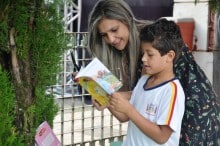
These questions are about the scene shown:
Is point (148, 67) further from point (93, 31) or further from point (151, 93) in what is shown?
point (93, 31)

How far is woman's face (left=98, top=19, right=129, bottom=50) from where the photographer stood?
2.39 metres

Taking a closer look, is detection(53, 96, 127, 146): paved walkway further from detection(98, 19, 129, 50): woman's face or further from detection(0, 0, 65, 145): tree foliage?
detection(0, 0, 65, 145): tree foliage

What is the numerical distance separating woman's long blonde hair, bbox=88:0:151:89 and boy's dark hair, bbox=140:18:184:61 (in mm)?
151

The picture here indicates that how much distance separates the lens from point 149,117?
7.25 feet

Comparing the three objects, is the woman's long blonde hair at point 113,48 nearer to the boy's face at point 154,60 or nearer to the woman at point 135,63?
the woman at point 135,63

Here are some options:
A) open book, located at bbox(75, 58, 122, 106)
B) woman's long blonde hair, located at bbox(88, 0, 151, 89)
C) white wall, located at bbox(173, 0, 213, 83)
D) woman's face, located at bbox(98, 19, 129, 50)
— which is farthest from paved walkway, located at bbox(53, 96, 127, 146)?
open book, located at bbox(75, 58, 122, 106)

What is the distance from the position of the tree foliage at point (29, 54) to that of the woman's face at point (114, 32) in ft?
0.80

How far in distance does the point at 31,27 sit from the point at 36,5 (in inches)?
4.1

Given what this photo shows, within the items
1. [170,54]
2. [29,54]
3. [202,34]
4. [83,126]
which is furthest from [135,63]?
[202,34]

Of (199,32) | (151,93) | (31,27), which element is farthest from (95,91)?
(199,32)

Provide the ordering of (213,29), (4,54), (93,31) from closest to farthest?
(4,54)
(93,31)
(213,29)

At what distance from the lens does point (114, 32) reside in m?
2.41

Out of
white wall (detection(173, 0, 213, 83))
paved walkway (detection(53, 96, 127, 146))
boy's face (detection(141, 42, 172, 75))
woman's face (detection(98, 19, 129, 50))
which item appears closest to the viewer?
boy's face (detection(141, 42, 172, 75))

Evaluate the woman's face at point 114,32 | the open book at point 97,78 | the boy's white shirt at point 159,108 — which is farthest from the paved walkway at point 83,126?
the open book at point 97,78
